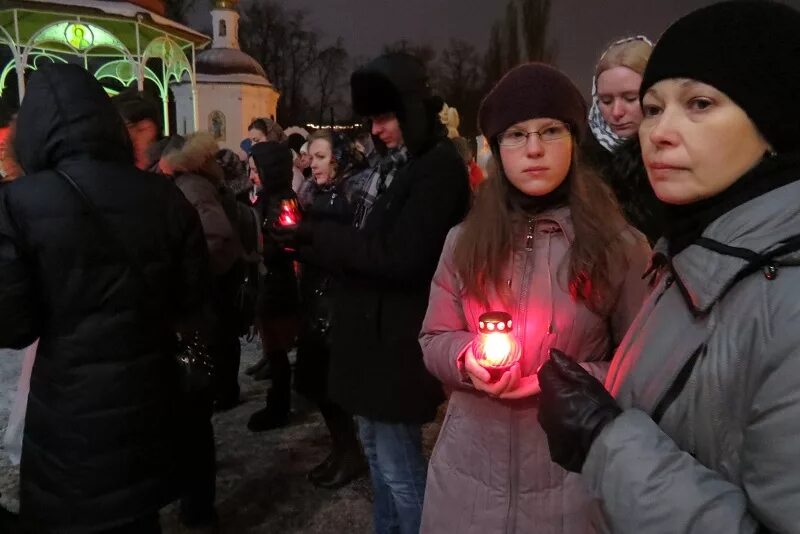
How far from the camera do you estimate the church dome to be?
25.4 meters

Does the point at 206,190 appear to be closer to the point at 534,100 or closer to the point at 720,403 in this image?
the point at 534,100

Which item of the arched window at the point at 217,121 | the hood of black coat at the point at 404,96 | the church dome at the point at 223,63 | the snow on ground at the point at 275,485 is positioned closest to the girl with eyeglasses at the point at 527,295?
the hood of black coat at the point at 404,96

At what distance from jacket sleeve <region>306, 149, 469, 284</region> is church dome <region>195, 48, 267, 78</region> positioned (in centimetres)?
2505

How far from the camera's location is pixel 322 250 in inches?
102

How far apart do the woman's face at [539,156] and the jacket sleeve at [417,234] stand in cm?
45

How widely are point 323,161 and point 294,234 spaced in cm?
115

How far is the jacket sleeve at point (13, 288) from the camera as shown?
6.96ft

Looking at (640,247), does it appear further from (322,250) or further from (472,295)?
(322,250)

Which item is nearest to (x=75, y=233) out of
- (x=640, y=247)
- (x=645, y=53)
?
(x=640, y=247)

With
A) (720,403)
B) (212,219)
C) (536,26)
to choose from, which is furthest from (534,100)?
(536,26)

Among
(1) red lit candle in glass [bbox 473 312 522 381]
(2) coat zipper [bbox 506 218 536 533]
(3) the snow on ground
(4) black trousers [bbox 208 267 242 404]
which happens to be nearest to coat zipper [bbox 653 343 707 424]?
(1) red lit candle in glass [bbox 473 312 522 381]

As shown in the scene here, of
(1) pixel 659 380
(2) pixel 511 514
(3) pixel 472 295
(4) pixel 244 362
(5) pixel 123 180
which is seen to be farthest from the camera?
(4) pixel 244 362

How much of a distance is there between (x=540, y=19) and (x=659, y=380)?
35441mm

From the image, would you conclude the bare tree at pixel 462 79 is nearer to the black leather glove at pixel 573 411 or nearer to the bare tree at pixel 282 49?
the bare tree at pixel 282 49
